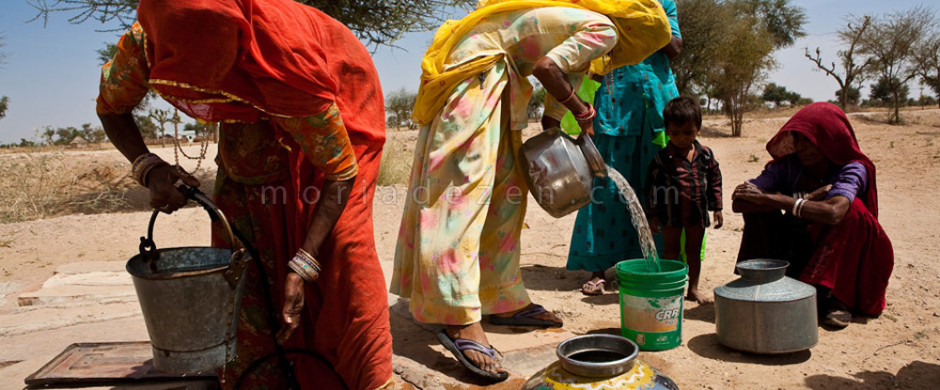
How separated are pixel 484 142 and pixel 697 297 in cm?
178

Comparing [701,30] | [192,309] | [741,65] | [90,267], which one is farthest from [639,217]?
[701,30]

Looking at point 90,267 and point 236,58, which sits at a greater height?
point 236,58

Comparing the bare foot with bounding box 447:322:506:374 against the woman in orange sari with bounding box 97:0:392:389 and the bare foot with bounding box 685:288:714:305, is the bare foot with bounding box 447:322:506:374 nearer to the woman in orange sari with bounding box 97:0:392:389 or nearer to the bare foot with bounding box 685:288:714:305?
the woman in orange sari with bounding box 97:0:392:389

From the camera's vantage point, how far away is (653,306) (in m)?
2.85

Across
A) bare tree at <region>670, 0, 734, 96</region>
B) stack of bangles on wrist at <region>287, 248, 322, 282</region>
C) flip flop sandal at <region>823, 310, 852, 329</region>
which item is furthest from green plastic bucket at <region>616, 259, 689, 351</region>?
bare tree at <region>670, 0, 734, 96</region>

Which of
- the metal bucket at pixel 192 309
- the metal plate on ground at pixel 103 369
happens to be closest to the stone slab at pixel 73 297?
the metal plate on ground at pixel 103 369

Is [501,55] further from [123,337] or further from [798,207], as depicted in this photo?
[123,337]

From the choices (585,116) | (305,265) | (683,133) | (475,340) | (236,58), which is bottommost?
(475,340)

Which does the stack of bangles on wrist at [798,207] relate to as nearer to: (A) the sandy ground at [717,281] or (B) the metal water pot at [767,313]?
(B) the metal water pot at [767,313]

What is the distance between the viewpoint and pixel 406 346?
2.98 metres

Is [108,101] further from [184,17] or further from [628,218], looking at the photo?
[628,218]

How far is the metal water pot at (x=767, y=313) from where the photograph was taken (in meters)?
2.74

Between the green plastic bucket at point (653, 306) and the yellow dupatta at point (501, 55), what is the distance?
45.4 inches

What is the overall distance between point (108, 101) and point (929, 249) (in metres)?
5.38
